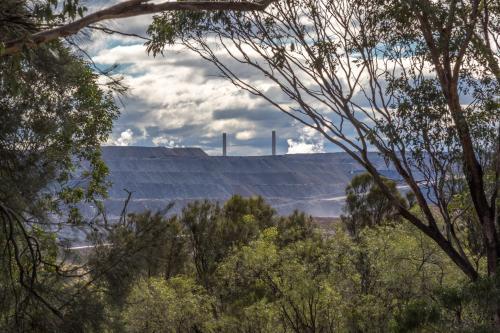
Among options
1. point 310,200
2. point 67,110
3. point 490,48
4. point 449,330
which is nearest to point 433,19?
point 490,48

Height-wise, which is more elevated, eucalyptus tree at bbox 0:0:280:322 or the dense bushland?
eucalyptus tree at bbox 0:0:280:322

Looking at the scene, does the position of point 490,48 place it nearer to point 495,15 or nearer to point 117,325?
point 495,15

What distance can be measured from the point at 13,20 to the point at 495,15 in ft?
25.7

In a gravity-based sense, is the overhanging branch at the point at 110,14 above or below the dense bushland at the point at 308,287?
above

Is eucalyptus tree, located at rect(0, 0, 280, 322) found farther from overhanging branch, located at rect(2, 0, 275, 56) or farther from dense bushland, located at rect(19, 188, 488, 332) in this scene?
dense bushland, located at rect(19, 188, 488, 332)

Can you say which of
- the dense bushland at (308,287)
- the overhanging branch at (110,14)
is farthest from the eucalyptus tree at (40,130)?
the dense bushland at (308,287)

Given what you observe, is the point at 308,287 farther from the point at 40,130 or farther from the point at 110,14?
the point at 110,14

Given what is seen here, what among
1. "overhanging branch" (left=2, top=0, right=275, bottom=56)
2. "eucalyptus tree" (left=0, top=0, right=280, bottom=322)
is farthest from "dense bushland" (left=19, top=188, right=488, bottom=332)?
"overhanging branch" (left=2, top=0, right=275, bottom=56)

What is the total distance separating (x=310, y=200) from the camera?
192125mm

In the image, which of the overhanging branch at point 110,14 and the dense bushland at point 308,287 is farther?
the dense bushland at point 308,287

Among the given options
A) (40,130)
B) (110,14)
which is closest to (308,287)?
(40,130)

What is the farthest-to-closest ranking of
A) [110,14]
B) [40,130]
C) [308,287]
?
Result: [308,287] → [40,130] → [110,14]

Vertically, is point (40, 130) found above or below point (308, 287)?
above

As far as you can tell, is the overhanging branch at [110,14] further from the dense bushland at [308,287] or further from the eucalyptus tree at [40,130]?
the dense bushland at [308,287]
